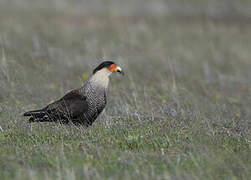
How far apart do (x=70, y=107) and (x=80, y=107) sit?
0.16 meters

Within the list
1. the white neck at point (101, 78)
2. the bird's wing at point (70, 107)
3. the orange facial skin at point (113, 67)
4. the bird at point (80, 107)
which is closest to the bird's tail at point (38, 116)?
the bird at point (80, 107)

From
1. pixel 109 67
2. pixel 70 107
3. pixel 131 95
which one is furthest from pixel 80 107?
pixel 131 95

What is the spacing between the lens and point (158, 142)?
237 inches

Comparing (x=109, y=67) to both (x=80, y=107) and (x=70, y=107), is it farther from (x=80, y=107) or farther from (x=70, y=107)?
(x=70, y=107)

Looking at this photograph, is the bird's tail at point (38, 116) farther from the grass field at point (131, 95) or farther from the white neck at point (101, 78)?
the white neck at point (101, 78)

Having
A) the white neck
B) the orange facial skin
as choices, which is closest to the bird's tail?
the white neck

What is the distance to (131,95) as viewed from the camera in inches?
387

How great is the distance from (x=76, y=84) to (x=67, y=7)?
11.9 m

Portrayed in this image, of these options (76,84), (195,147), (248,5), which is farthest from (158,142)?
(248,5)

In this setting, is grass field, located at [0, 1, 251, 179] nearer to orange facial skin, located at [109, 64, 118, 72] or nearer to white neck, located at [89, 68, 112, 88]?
white neck, located at [89, 68, 112, 88]

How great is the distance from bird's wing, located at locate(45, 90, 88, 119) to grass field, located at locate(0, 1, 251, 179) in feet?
0.98

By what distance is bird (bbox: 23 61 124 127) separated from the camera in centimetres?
718

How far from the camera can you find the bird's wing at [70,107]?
7238mm

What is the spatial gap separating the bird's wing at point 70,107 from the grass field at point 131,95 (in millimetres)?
298
